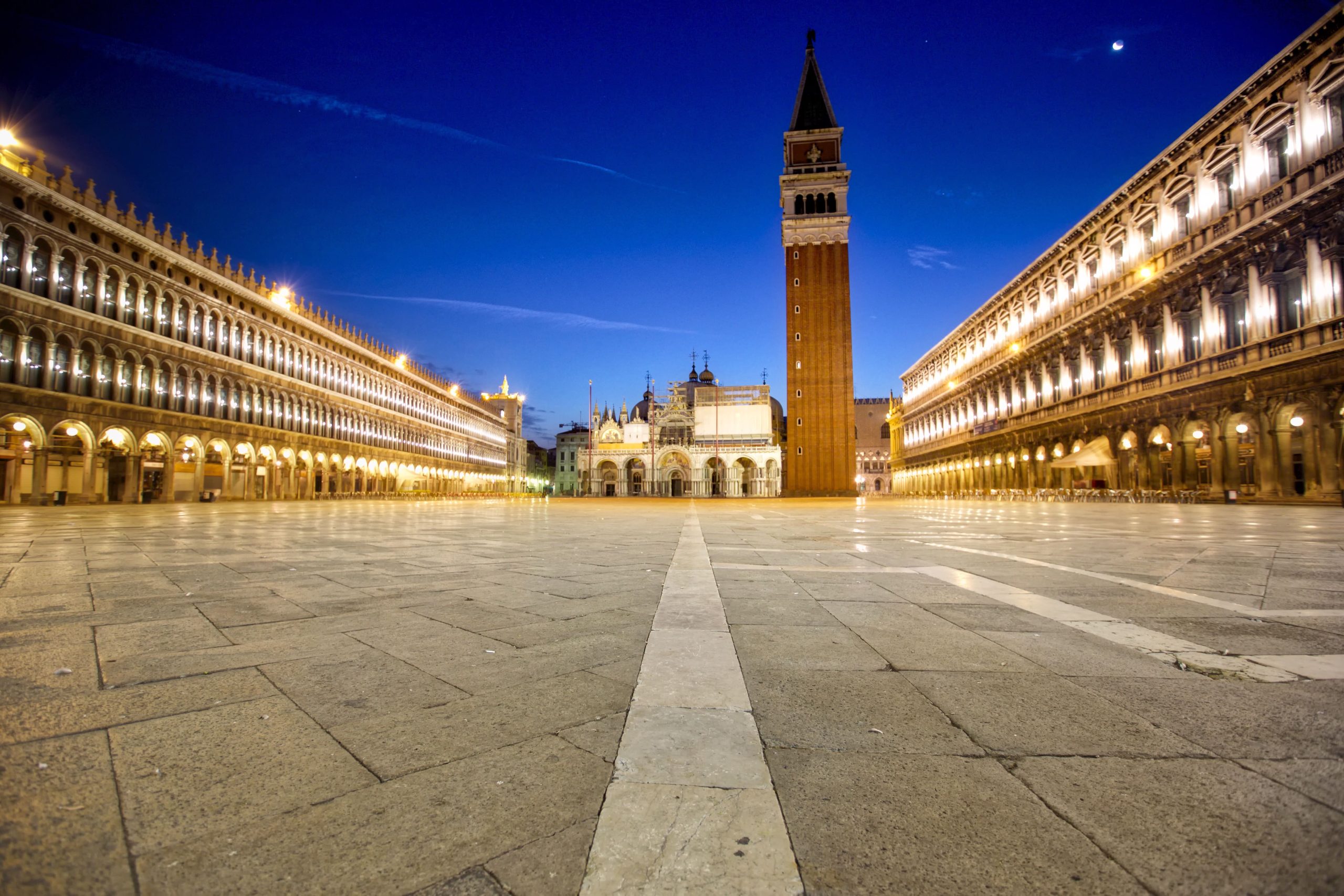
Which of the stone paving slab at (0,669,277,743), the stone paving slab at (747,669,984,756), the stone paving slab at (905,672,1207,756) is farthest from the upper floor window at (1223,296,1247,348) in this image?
the stone paving slab at (0,669,277,743)

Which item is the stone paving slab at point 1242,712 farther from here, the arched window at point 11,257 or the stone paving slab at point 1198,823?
the arched window at point 11,257

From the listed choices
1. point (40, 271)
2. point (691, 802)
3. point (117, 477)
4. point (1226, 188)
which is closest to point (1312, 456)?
point (1226, 188)

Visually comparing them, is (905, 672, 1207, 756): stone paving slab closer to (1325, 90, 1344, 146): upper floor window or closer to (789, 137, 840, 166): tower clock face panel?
(1325, 90, 1344, 146): upper floor window

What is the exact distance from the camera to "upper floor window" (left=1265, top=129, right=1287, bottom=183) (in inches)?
856

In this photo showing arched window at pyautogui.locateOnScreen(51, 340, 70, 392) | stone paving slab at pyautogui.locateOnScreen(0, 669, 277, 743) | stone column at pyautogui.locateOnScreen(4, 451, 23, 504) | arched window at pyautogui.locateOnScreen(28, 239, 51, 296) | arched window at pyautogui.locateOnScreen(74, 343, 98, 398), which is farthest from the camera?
arched window at pyautogui.locateOnScreen(74, 343, 98, 398)

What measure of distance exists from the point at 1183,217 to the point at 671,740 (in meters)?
36.0

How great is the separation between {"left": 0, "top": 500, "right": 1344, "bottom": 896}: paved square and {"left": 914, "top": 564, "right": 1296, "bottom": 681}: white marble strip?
3cm

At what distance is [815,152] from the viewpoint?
5300cm

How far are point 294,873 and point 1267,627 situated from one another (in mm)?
4767

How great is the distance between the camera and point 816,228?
2008 inches

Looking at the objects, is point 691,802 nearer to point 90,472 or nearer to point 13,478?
point 13,478

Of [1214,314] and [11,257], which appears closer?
[1214,314]

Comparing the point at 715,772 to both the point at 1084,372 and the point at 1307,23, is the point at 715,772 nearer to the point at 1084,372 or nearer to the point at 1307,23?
the point at 1307,23

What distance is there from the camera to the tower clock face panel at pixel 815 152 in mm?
52875
